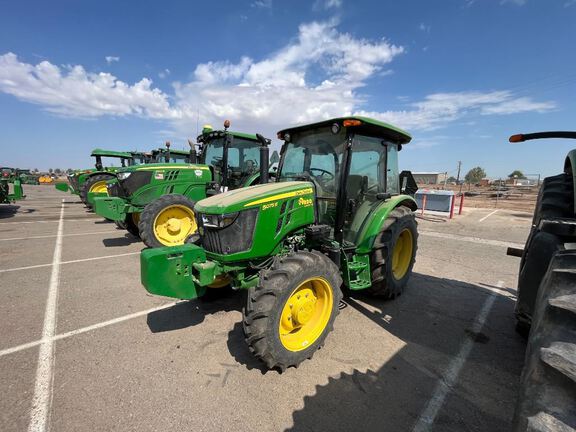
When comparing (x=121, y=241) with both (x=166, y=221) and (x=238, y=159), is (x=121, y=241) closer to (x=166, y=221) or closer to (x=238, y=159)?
(x=166, y=221)

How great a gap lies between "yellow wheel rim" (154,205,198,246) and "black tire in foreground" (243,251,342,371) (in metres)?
3.59

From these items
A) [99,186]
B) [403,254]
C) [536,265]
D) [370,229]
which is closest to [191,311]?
[370,229]

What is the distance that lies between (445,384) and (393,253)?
170cm

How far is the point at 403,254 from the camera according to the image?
429cm

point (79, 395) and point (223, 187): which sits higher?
point (223, 187)

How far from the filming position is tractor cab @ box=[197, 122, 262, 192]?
6.51 meters

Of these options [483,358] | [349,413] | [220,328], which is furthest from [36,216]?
[483,358]

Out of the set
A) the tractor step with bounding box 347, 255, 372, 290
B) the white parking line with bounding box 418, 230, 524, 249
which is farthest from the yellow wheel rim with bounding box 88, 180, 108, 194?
the white parking line with bounding box 418, 230, 524, 249

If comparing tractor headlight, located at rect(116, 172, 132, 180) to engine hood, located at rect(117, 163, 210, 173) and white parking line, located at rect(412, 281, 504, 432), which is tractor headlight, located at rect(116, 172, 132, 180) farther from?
white parking line, located at rect(412, 281, 504, 432)

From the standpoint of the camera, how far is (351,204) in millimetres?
3285

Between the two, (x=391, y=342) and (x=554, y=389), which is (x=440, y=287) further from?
(x=554, y=389)

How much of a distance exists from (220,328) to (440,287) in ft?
11.0

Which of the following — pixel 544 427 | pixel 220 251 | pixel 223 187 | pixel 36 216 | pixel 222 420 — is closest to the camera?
pixel 544 427

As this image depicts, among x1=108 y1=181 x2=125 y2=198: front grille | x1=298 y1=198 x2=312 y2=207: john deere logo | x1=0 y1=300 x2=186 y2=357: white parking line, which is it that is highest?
x1=298 y1=198 x2=312 y2=207: john deere logo
